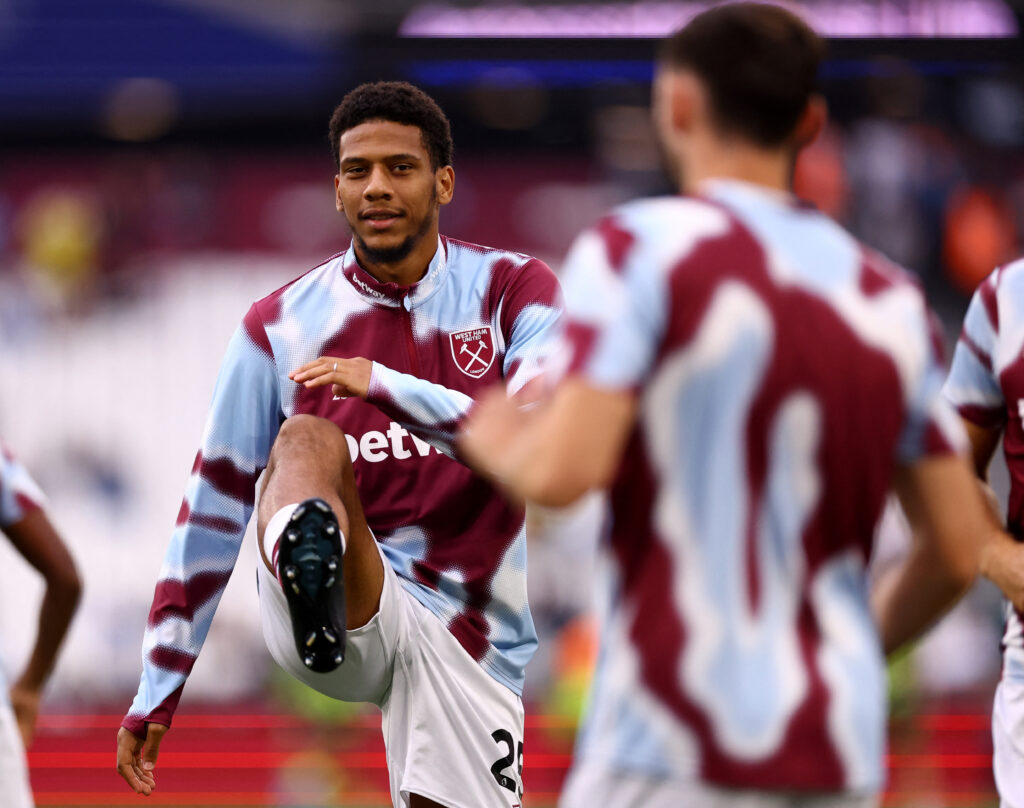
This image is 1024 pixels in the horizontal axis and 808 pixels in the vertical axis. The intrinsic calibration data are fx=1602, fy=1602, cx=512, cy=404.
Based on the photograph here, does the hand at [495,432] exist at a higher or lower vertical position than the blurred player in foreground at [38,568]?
higher

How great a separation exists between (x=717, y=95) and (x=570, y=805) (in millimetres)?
971

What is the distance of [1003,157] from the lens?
38.8 feet

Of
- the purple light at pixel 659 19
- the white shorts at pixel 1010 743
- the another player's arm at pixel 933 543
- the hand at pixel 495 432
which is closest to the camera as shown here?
the hand at pixel 495 432

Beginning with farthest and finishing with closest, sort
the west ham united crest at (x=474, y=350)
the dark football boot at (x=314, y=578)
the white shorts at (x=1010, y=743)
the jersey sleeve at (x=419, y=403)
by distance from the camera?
the west ham united crest at (x=474, y=350)
the white shorts at (x=1010, y=743)
the jersey sleeve at (x=419, y=403)
the dark football boot at (x=314, y=578)

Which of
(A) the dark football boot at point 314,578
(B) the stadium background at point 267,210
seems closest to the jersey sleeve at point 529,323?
(A) the dark football boot at point 314,578

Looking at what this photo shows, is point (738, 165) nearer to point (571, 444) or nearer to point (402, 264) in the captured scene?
point (571, 444)

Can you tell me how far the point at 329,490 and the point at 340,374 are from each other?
0.24m

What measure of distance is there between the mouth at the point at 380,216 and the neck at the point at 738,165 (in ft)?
5.93

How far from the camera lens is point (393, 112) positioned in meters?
3.94

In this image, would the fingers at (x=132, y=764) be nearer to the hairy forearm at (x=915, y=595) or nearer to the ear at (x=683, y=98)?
the hairy forearm at (x=915, y=595)

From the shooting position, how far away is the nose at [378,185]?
387cm

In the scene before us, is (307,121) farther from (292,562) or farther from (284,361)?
(292,562)

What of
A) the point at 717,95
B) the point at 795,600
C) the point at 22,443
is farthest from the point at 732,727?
the point at 22,443

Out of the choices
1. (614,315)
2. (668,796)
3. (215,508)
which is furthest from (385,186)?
(668,796)
